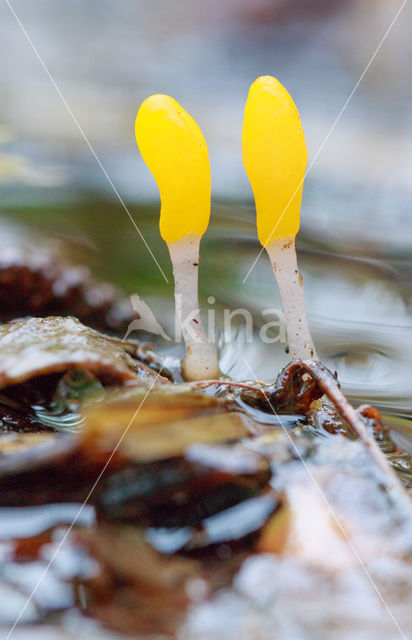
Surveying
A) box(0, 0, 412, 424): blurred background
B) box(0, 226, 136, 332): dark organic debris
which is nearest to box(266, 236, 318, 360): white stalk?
box(0, 226, 136, 332): dark organic debris

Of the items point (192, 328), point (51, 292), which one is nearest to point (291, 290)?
point (192, 328)

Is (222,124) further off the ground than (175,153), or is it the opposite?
(222,124)

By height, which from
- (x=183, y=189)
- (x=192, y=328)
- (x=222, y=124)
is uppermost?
(x=222, y=124)

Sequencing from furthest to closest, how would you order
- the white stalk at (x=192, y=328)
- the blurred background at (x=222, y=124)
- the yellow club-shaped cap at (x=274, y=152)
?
the blurred background at (x=222, y=124)
the white stalk at (x=192, y=328)
the yellow club-shaped cap at (x=274, y=152)

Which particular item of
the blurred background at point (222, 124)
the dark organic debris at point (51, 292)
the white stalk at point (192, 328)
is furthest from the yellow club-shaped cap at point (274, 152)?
the blurred background at point (222, 124)

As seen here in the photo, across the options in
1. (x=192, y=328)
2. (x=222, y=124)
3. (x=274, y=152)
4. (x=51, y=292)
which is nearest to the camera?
(x=274, y=152)

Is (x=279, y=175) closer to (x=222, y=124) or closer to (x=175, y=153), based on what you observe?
(x=175, y=153)

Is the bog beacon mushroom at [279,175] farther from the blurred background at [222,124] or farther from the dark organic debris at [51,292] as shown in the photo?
the blurred background at [222,124]
